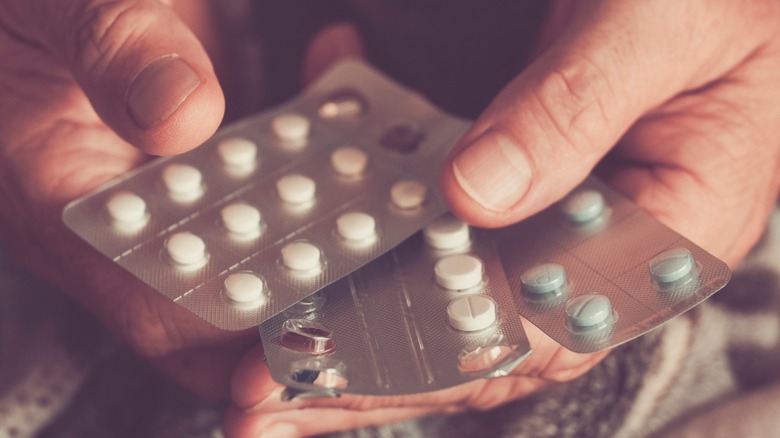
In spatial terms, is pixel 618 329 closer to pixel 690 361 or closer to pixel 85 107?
pixel 690 361

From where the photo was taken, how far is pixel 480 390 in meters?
0.58

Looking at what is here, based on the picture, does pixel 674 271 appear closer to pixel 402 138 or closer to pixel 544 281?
pixel 544 281

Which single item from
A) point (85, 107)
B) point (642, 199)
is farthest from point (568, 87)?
point (85, 107)

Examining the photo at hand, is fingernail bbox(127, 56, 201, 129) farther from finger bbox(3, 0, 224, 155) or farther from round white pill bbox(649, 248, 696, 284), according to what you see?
round white pill bbox(649, 248, 696, 284)

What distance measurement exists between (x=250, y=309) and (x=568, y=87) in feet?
0.77

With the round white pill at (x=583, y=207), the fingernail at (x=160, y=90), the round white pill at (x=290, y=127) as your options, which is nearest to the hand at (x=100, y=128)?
the fingernail at (x=160, y=90)

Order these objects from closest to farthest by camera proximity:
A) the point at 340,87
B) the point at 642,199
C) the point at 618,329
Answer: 1. the point at 618,329
2. the point at 642,199
3. the point at 340,87

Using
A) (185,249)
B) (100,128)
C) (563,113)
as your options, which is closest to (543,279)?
(563,113)

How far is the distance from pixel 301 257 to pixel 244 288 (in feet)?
0.14

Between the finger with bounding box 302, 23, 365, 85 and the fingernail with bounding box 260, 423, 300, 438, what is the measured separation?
39cm

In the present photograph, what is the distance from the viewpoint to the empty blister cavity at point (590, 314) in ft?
1.61

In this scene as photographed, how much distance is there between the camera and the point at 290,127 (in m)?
0.67

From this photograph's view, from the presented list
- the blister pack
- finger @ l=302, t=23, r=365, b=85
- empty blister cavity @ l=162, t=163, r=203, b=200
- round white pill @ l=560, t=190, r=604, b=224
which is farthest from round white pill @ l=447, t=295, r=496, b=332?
finger @ l=302, t=23, r=365, b=85

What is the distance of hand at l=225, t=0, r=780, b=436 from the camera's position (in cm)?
54
